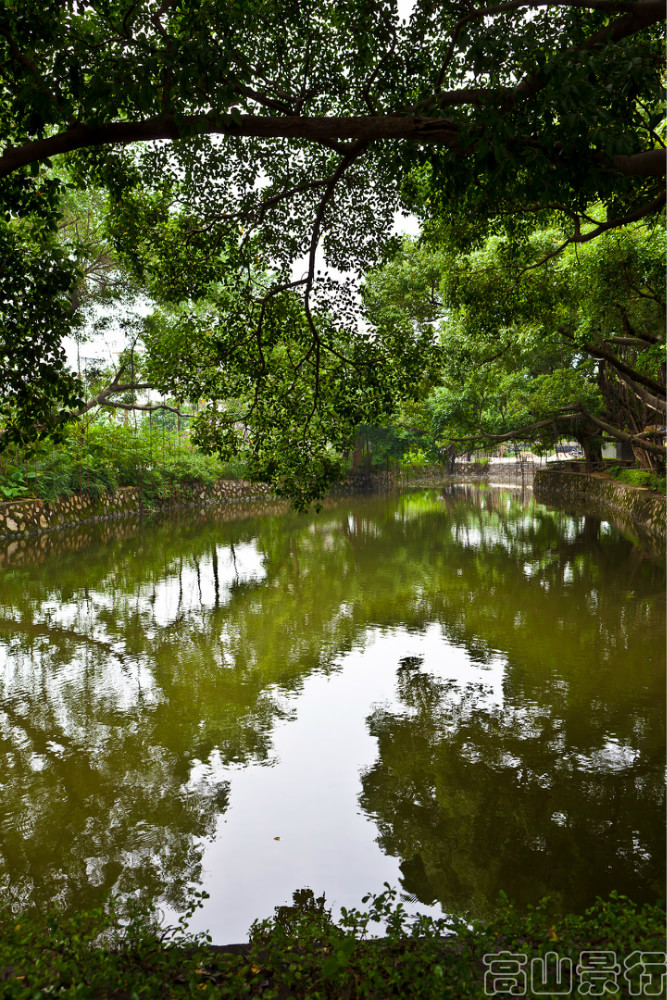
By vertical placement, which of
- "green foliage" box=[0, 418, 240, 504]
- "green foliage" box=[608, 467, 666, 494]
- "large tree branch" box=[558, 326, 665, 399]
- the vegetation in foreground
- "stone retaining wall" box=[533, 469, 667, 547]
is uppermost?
"large tree branch" box=[558, 326, 665, 399]

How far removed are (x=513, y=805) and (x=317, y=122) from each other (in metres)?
4.92

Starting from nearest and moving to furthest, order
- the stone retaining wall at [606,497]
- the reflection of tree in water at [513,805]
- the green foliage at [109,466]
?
the reflection of tree in water at [513,805] < the stone retaining wall at [606,497] < the green foliage at [109,466]

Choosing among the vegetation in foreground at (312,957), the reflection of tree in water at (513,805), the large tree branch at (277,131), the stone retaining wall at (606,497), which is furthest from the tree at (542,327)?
the vegetation in foreground at (312,957)

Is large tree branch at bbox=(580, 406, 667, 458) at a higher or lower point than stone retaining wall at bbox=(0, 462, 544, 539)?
higher

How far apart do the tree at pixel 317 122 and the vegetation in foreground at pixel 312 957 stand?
4.07 m

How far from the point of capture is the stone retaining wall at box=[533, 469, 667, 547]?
1917 cm

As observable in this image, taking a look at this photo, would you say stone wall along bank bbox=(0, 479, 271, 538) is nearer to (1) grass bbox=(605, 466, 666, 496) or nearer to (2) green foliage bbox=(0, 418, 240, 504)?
(2) green foliage bbox=(0, 418, 240, 504)

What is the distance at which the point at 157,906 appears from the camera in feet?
12.6

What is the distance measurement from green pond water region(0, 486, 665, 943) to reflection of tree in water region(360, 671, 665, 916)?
0.02 m

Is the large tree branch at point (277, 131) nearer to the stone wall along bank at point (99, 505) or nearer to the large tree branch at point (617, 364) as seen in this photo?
the stone wall along bank at point (99, 505)

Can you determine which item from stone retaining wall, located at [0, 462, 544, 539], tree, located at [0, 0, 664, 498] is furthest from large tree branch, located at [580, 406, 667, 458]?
tree, located at [0, 0, 664, 498]

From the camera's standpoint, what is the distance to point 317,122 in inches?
171

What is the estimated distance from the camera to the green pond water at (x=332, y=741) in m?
4.15

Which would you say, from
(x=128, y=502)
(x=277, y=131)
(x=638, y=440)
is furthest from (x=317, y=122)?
(x=128, y=502)
